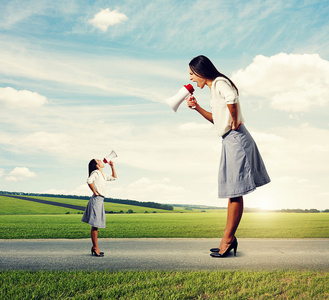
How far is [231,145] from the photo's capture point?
4266 mm

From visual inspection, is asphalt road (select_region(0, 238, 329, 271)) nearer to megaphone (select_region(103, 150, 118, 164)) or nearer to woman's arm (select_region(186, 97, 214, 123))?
megaphone (select_region(103, 150, 118, 164))

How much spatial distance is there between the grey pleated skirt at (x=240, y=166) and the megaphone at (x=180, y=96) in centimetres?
75

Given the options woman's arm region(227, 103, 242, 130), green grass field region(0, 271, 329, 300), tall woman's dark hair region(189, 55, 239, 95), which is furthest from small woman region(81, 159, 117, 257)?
woman's arm region(227, 103, 242, 130)

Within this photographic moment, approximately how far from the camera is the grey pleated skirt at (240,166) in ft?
13.8

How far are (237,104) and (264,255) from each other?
4.16 metres

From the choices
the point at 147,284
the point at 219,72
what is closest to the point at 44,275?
the point at 147,284

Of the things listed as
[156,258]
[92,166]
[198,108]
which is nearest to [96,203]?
[92,166]

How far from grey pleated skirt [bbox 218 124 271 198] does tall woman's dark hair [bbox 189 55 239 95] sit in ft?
2.23

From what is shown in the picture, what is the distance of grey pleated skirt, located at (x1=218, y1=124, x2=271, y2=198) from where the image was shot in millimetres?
4191

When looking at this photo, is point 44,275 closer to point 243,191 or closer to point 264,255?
point 243,191

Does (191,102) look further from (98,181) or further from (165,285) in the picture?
(98,181)

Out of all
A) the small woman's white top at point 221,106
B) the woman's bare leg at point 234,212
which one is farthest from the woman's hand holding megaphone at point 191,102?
the woman's bare leg at point 234,212

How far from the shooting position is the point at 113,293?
13.8 ft

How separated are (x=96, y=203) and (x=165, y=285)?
274 cm
